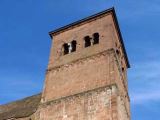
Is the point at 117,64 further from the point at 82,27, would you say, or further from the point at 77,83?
the point at 82,27

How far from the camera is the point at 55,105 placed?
21812 mm

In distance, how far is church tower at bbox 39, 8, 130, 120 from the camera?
20250mm

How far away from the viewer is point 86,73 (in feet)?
73.5

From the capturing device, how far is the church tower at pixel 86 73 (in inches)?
797

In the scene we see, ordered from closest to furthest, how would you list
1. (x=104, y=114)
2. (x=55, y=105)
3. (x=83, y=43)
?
(x=104, y=114) → (x=55, y=105) → (x=83, y=43)

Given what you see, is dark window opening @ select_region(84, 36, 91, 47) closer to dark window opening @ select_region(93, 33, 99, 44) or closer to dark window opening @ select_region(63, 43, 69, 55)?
dark window opening @ select_region(93, 33, 99, 44)

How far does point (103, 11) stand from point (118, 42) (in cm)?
271


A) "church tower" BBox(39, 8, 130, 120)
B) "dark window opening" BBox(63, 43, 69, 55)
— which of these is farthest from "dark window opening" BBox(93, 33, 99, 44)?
"dark window opening" BBox(63, 43, 69, 55)

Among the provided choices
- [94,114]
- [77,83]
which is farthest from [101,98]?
[77,83]

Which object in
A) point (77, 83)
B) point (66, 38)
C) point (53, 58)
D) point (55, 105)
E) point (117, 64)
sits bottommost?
point (55, 105)

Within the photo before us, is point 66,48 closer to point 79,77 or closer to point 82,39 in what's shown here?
point 82,39

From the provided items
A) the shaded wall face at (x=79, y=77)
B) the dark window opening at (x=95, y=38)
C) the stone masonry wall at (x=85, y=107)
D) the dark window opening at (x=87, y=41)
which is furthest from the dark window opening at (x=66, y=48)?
the stone masonry wall at (x=85, y=107)

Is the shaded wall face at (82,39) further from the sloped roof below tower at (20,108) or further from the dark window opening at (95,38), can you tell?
the sloped roof below tower at (20,108)

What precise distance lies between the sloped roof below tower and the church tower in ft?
4.48
